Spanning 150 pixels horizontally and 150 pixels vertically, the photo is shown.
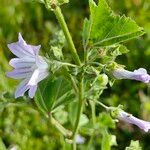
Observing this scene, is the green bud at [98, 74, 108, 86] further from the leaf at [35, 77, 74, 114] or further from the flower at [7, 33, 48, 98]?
the leaf at [35, 77, 74, 114]

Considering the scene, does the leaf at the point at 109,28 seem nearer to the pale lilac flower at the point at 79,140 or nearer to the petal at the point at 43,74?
the petal at the point at 43,74

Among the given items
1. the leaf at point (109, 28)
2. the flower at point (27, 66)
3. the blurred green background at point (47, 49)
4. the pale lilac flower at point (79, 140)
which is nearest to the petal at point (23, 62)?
the flower at point (27, 66)

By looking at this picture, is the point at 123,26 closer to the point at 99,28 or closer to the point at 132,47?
the point at 99,28

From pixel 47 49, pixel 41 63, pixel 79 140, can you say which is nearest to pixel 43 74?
pixel 41 63

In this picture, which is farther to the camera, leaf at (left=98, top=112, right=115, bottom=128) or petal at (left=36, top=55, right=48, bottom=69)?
leaf at (left=98, top=112, right=115, bottom=128)

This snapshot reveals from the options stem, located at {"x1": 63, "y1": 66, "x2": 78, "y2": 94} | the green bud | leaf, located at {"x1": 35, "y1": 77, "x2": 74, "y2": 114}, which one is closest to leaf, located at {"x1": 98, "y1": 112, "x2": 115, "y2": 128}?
leaf, located at {"x1": 35, "y1": 77, "x2": 74, "y2": 114}

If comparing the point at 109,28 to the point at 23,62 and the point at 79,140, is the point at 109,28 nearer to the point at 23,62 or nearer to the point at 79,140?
the point at 23,62
